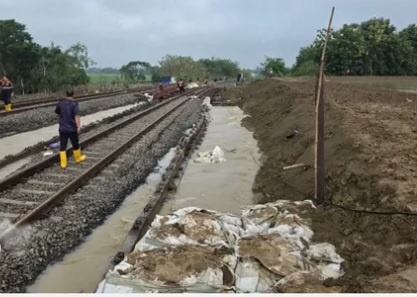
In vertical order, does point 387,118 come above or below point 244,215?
above

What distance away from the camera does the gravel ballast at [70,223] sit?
5559mm

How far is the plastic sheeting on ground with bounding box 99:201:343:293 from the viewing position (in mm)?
4797

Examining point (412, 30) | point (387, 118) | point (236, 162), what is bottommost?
point (236, 162)

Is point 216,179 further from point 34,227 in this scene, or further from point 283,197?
point 34,227

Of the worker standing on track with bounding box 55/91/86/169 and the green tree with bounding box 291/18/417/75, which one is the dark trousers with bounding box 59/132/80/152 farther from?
the green tree with bounding box 291/18/417/75

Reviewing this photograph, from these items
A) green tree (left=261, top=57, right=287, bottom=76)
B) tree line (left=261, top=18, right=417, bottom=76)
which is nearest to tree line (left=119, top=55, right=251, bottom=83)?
green tree (left=261, top=57, right=287, bottom=76)

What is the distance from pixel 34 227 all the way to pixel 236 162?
24.8ft

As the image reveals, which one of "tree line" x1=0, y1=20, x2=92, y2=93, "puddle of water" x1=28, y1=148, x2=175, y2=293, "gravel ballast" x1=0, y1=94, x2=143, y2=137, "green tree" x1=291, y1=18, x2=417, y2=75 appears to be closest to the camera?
"puddle of water" x1=28, y1=148, x2=175, y2=293

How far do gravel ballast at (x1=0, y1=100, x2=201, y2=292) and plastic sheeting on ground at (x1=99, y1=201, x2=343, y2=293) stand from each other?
1.28 meters

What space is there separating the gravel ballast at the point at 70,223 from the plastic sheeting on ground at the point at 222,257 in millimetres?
1278

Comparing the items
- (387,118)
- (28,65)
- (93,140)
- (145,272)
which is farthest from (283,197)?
(28,65)

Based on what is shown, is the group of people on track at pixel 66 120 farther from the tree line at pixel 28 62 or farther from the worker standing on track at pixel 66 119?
the tree line at pixel 28 62

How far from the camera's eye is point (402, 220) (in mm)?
5891

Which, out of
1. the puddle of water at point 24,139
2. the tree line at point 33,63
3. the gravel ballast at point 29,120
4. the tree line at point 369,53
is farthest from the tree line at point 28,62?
the tree line at point 369,53
